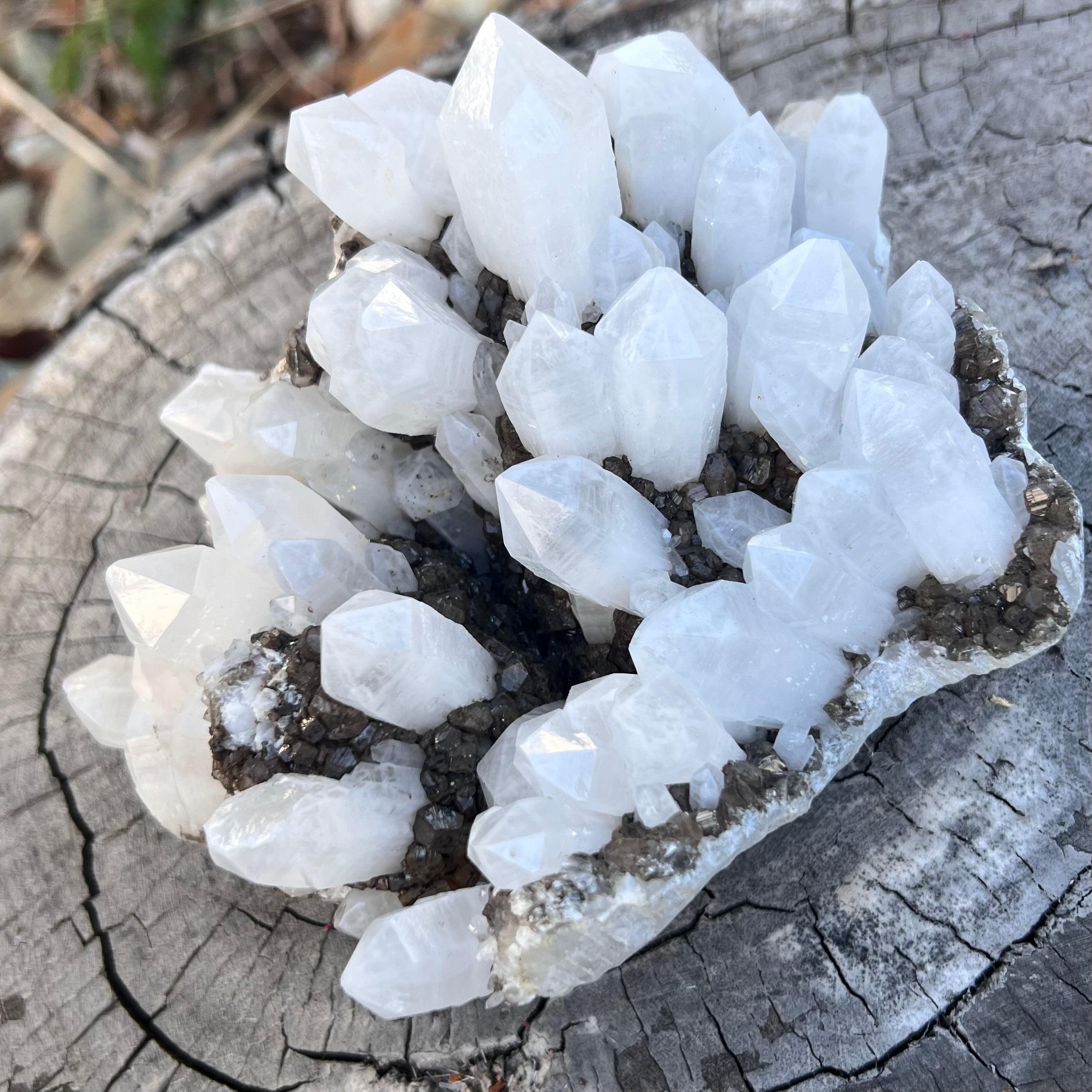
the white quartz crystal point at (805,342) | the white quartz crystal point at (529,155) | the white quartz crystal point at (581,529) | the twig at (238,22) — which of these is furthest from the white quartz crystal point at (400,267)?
the twig at (238,22)

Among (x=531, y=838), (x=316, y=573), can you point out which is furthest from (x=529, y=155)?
(x=531, y=838)

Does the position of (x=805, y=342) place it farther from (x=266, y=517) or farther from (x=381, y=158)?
(x=266, y=517)

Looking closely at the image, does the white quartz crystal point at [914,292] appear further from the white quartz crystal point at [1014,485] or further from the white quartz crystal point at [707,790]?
the white quartz crystal point at [707,790]

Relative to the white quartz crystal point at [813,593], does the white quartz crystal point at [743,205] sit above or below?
above

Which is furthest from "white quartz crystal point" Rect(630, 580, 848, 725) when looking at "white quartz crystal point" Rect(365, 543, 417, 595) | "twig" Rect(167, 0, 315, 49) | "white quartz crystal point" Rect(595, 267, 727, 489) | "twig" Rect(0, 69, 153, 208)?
"twig" Rect(167, 0, 315, 49)

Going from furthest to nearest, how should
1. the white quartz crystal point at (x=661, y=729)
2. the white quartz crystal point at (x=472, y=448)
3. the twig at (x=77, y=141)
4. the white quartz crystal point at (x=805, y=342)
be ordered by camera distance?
the twig at (x=77, y=141) < the white quartz crystal point at (x=472, y=448) < the white quartz crystal point at (x=805, y=342) < the white quartz crystal point at (x=661, y=729)

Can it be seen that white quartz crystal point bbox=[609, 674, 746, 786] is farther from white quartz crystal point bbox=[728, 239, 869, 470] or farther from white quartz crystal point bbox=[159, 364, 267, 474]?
white quartz crystal point bbox=[159, 364, 267, 474]
